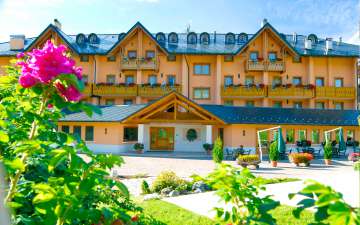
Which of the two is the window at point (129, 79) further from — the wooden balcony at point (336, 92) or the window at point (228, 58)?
the wooden balcony at point (336, 92)

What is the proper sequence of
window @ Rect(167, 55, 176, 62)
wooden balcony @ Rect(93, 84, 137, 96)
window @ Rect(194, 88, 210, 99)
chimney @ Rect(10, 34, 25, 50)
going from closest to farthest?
wooden balcony @ Rect(93, 84, 137, 96)
window @ Rect(194, 88, 210, 99)
window @ Rect(167, 55, 176, 62)
chimney @ Rect(10, 34, 25, 50)

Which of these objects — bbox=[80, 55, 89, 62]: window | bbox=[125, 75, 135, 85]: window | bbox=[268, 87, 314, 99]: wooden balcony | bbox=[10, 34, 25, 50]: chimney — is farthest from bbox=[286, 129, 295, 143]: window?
bbox=[10, 34, 25, 50]: chimney

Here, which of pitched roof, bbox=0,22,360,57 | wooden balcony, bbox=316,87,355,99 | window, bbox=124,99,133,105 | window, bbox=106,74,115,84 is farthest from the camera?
window, bbox=106,74,115,84

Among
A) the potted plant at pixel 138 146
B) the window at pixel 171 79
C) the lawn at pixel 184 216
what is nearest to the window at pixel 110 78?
the window at pixel 171 79

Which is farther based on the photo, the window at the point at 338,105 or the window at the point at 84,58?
the window at the point at 84,58

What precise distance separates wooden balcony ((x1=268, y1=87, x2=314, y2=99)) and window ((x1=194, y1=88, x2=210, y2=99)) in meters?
6.65

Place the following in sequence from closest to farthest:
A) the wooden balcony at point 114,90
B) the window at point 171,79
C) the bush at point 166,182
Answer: the bush at point 166,182, the wooden balcony at point 114,90, the window at point 171,79

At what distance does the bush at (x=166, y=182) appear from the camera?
11375mm

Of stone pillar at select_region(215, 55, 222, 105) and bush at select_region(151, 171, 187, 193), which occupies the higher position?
stone pillar at select_region(215, 55, 222, 105)

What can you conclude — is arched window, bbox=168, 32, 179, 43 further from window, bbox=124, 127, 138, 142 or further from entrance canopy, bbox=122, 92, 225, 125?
window, bbox=124, 127, 138, 142

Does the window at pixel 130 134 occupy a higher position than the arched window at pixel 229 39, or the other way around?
the arched window at pixel 229 39

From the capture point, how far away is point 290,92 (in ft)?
109

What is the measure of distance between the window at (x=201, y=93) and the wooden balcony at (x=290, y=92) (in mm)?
6649

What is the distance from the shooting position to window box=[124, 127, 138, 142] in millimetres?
29438
